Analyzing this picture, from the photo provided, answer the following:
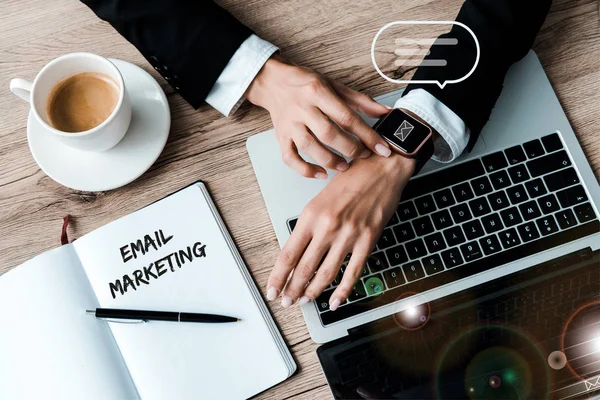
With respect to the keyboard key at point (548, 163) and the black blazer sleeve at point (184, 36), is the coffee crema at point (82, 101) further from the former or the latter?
the keyboard key at point (548, 163)

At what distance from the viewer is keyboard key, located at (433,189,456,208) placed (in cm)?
73

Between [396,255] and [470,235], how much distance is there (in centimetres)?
10

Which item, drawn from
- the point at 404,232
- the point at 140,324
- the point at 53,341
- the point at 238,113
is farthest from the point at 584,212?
the point at 53,341

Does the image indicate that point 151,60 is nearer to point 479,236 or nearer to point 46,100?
point 46,100

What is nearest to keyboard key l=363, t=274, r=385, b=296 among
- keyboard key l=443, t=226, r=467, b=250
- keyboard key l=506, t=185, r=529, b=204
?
keyboard key l=443, t=226, r=467, b=250

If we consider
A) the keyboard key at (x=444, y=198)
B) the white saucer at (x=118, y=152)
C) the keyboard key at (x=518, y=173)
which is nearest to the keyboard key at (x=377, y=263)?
the keyboard key at (x=444, y=198)

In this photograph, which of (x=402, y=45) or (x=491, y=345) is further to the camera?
(x=402, y=45)

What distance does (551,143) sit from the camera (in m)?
0.75

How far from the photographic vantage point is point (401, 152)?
0.73m

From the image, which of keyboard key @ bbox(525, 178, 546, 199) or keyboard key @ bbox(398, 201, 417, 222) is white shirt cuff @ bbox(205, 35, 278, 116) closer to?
keyboard key @ bbox(398, 201, 417, 222)

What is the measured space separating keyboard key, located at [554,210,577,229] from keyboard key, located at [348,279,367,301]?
0.27 metres

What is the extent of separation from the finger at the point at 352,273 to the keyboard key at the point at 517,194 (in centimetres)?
20

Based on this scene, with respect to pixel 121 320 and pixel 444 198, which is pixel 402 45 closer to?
pixel 444 198

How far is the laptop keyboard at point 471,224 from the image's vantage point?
0.71 m
